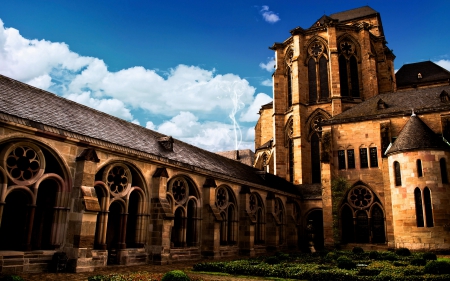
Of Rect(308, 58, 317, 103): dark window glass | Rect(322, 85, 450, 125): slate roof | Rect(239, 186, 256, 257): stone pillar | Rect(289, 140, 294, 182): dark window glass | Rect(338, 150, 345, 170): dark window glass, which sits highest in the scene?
Rect(308, 58, 317, 103): dark window glass

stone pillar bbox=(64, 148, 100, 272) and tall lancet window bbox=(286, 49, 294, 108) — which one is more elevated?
tall lancet window bbox=(286, 49, 294, 108)

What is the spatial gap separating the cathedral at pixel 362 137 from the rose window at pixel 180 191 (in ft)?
47.0

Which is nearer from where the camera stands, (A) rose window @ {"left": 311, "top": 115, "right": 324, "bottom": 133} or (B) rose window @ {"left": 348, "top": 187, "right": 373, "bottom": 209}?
(B) rose window @ {"left": 348, "top": 187, "right": 373, "bottom": 209}

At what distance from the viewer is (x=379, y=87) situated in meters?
45.2

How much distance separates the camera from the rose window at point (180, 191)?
70.3 ft

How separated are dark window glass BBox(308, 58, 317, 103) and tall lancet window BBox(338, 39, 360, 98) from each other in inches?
121

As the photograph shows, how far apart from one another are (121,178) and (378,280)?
12286 millimetres

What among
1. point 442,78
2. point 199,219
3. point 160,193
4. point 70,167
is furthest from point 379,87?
point 70,167

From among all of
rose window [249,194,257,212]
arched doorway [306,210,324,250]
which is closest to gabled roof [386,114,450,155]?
rose window [249,194,257,212]

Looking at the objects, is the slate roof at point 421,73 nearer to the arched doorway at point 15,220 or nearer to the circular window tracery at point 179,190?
the circular window tracery at point 179,190

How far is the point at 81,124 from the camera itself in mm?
17828

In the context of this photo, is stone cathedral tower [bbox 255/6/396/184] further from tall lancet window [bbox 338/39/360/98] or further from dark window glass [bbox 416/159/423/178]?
dark window glass [bbox 416/159/423/178]

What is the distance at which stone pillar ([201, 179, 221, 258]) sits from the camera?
2259cm

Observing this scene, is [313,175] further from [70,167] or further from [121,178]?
[70,167]
